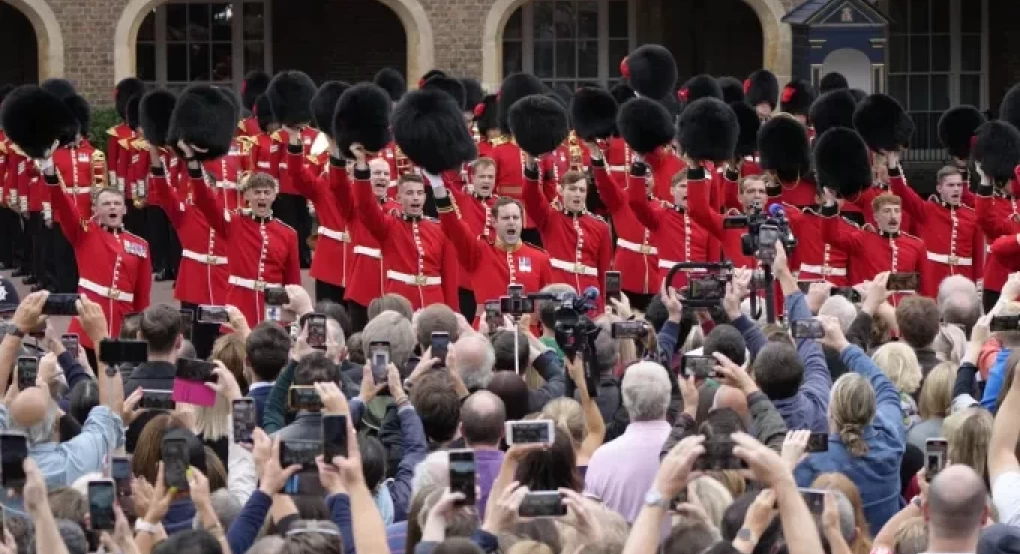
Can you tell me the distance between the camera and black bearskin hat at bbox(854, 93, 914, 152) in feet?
36.9

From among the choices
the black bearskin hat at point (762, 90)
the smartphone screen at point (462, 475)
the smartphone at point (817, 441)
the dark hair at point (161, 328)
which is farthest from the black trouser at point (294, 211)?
the smartphone screen at point (462, 475)

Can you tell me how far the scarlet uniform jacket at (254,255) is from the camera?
9.47 meters

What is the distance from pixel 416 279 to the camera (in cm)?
936

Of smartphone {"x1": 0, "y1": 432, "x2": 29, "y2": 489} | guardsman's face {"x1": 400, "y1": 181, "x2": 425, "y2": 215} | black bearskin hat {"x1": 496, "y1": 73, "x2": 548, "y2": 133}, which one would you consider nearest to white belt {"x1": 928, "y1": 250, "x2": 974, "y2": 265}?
guardsman's face {"x1": 400, "y1": 181, "x2": 425, "y2": 215}

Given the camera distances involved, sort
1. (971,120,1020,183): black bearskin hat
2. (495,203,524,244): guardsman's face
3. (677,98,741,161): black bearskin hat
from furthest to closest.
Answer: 1. (971,120,1020,183): black bearskin hat
2. (677,98,741,161): black bearskin hat
3. (495,203,524,244): guardsman's face

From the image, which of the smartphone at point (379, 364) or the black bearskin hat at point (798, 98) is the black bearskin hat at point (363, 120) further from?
the black bearskin hat at point (798, 98)

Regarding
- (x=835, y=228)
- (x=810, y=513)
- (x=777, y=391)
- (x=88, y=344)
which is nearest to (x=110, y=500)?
(x=810, y=513)

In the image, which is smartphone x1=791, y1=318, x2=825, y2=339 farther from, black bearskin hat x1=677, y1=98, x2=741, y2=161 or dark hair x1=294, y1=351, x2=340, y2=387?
black bearskin hat x1=677, y1=98, x2=741, y2=161

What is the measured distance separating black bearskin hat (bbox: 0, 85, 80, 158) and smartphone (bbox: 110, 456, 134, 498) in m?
5.73

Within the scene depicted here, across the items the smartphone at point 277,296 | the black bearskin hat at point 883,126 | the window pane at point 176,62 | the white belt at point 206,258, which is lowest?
the smartphone at point 277,296

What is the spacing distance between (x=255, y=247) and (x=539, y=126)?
1.53 meters

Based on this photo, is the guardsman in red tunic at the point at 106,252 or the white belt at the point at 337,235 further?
the white belt at the point at 337,235

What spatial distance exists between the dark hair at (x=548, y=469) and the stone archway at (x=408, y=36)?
13.6 meters

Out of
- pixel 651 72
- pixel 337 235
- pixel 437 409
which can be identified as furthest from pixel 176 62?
pixel 437 409
